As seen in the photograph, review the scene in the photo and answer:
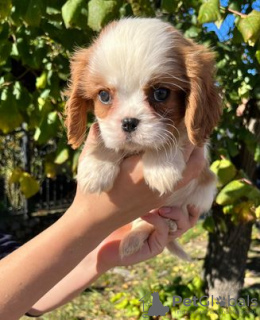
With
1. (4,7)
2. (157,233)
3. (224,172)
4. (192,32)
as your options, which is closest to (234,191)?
(224,172)

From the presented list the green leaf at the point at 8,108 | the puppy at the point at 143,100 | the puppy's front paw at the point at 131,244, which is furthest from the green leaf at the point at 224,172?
the green leaf at the point at 8,108

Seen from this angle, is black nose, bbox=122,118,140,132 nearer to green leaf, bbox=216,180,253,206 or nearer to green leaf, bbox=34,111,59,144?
green leaf, bbox=216,180,253,206

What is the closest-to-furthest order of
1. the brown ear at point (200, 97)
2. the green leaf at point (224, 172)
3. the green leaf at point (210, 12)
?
the brown ear at point (200, 97), the green leaf at point (210, 12), the green leaf at point (224, 172)

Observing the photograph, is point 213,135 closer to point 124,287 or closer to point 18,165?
point 124,287

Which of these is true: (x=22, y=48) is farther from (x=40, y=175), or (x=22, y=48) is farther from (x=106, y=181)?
(x=40, y=175)

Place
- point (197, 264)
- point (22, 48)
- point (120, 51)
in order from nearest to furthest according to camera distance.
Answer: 1. point (120, 51)
2. point (22, 48)
3. point (197, 264)

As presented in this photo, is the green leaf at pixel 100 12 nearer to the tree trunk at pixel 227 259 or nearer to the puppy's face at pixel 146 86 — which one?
the puppy's face at pixel 146 86

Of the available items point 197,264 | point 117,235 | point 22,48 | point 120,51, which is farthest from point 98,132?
point 197,264
